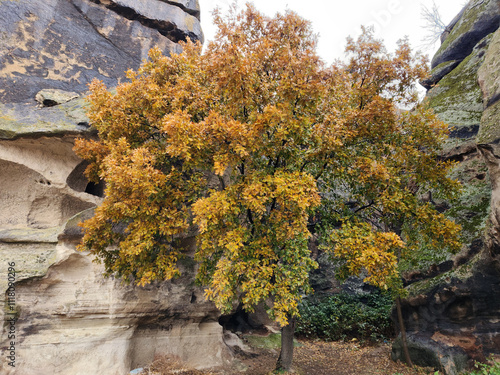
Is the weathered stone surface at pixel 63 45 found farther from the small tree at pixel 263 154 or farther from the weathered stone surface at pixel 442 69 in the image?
the weathered stone surface at pixel 442 69

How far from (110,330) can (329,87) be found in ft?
31.9

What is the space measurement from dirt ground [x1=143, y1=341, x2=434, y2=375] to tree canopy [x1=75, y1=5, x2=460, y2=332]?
3534 millimetres

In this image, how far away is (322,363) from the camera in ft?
40.2

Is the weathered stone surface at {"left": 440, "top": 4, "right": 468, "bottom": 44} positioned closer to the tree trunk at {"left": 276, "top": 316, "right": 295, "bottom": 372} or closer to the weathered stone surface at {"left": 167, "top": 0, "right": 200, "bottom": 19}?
the weathered stone surface at {"left": 167, "top": 0, "right": 200, "bottom": 19}

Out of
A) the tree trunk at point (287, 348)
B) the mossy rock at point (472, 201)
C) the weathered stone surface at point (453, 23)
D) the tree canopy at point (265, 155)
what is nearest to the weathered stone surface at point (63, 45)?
the tree canopy at point (265, 155)

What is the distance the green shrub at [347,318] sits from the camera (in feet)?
48.3

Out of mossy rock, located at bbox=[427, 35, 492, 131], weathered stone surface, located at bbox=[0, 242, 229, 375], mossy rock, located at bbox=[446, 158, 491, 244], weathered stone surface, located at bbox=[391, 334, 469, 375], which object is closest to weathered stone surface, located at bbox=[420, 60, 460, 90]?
mossy rock, located at bbox=[427, 35, 492, 131]

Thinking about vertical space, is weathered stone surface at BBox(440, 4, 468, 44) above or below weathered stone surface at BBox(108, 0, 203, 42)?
above

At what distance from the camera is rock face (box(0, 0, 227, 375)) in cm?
932

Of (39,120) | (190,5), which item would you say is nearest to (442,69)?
(190,5)

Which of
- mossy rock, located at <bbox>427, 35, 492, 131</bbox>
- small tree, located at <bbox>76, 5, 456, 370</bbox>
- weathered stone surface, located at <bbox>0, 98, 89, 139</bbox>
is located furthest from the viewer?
mossy rock, located at <bbox>427, 35, 492, 131</bbox>

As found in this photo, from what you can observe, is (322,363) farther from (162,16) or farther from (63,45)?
(162,16)

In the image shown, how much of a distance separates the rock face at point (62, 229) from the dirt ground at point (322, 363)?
63 cm

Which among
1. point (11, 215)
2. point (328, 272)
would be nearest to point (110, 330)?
point (11, 215)
